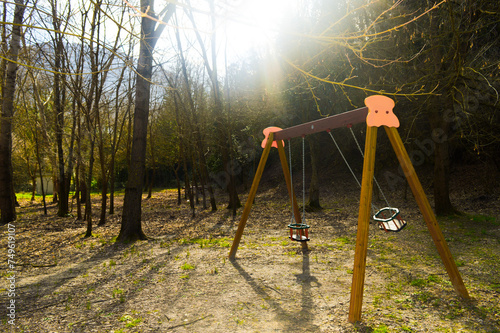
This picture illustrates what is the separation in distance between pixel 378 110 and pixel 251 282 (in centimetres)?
282

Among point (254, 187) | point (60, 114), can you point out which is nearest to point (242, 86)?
point (60, 114)

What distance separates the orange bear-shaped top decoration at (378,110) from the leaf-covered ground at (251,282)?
2053 mm

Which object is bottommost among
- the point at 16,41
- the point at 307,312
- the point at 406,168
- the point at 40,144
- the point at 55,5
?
the point at 307,312

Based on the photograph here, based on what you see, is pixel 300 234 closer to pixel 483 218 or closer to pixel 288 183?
pixel 288 183

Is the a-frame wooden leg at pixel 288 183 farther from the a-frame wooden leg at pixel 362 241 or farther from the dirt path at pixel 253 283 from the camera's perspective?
the a-frame wooden leg at pixel 362 241

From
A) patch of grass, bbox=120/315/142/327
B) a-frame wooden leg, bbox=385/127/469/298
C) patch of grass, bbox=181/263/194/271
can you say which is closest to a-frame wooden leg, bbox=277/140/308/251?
patch of grass, bbox=181/263/194/271

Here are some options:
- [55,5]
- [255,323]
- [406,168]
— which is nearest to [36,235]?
[55,5]

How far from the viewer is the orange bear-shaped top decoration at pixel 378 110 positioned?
3479mm

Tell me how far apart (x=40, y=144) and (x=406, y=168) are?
38.0 feet

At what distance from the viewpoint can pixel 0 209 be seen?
9352 millimetres

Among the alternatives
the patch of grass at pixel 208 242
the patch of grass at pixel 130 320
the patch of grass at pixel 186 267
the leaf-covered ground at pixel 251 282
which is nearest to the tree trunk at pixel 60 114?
the leaf-covered ground at pixel 251 282

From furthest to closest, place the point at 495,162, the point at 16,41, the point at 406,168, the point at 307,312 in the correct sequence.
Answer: the point at 495,162 < the point at 16,41 < the point at 406,168 < the point at 307,312

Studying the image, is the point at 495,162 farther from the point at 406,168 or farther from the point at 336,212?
the point at 406,168

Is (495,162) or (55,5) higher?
(55,5)
